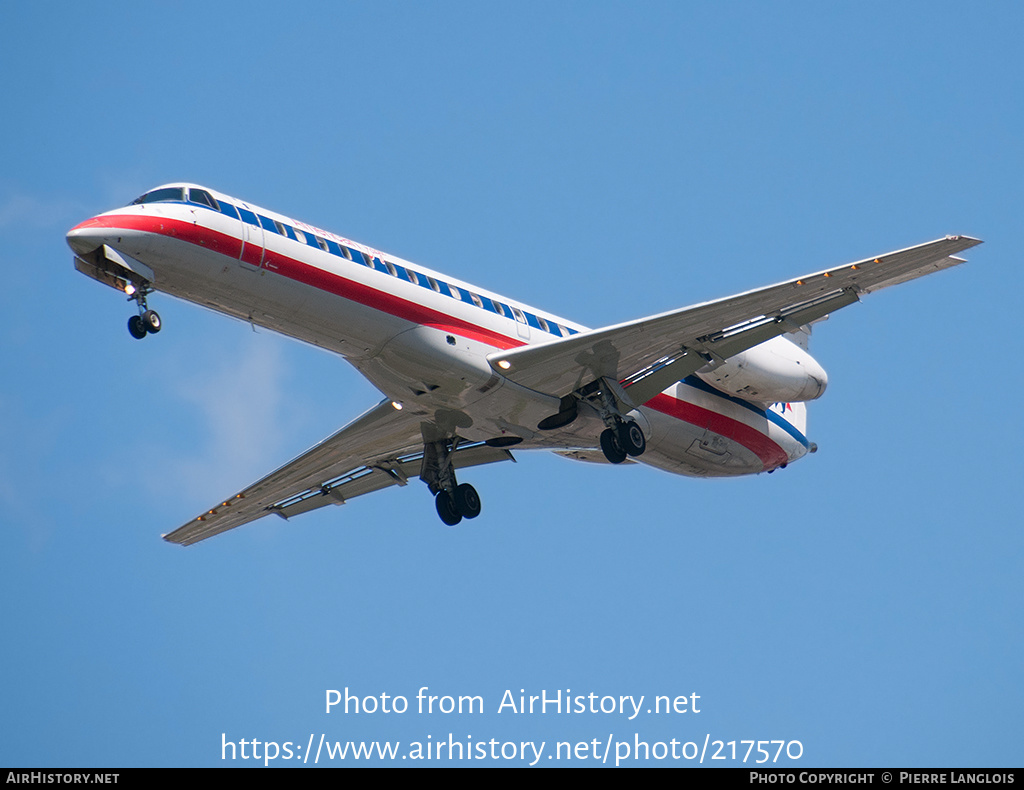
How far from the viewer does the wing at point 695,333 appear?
72.9ft

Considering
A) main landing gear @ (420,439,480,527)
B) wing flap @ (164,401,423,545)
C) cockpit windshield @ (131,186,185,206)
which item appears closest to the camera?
cockpit windshield @ (131,186,185,206)

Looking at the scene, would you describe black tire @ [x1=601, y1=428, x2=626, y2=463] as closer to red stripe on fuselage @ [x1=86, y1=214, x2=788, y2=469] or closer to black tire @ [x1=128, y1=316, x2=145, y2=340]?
red stripe on fuselage @ [x1=86, y1=214, x2=788, y2=469]

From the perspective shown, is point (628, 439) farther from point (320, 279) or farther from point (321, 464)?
point (321, 464)

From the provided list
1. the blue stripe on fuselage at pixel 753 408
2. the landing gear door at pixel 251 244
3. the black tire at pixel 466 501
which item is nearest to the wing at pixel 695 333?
the blue stripe on fuselage at pixel 753 408

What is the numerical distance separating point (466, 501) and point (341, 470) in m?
3.14

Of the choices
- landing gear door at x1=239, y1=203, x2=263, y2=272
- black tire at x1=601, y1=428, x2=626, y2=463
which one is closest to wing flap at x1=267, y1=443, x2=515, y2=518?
black tire at x1=601, y1=428, x2=626, y2=463

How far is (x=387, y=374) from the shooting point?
76.6 feet

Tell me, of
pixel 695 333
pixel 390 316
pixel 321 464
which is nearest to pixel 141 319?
pixel 390 316

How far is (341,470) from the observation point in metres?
28.2

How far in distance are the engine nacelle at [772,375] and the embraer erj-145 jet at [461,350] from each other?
37 mm

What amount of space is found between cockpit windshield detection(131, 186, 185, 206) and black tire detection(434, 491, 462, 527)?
26.4 ft

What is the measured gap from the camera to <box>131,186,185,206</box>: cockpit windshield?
21.5 meters

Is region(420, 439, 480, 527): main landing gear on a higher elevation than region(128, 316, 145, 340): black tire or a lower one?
higher
